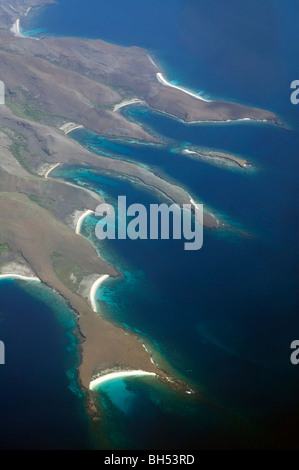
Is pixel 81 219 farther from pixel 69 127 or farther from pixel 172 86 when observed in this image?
pixel 172 86

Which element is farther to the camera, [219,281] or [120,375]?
[219,281]

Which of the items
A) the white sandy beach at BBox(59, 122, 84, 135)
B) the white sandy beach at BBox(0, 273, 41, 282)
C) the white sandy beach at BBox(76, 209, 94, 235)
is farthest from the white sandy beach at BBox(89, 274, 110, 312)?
the white sandy beach at BBox(59, 122, 84, 135)

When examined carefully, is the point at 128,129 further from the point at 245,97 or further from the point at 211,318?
the point at 211,318

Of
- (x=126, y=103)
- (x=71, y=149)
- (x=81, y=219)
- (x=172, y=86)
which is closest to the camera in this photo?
(x=81, y=219)

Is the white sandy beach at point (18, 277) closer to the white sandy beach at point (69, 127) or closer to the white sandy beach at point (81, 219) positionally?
the white sandy beach at point (81, 219)

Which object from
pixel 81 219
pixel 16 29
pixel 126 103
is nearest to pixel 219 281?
pixel 81 219

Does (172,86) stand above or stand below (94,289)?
above

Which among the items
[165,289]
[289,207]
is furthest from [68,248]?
[289,207]

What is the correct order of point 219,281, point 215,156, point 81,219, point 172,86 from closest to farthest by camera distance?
point 219,281
point 81,219
point 215,156
point 172,86
